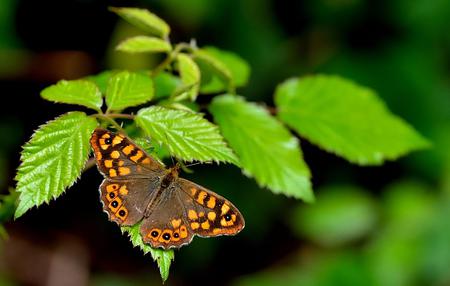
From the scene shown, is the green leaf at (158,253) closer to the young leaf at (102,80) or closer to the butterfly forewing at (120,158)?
the butterfly forewing at (120,158)

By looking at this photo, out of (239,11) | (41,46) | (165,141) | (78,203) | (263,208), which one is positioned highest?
(165,141)

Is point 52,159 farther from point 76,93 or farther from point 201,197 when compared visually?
point 201,197

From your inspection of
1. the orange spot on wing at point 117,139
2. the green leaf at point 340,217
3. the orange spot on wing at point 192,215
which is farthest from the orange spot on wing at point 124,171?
the green leaf at point 340,217

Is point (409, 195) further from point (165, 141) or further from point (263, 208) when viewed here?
point (165, 141)

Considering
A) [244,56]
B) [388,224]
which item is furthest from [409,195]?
[244,56]

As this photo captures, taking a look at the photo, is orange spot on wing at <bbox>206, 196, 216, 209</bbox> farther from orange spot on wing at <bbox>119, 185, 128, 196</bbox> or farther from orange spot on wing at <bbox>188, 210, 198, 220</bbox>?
orange spot on wing at <bbox>119, 185, 128, 196</bbox>
